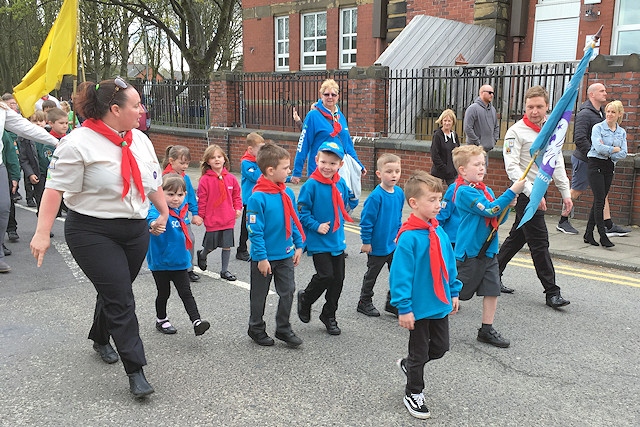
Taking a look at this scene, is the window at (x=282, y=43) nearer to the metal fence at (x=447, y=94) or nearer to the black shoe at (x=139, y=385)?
the metal fence at (x=447, y=94)

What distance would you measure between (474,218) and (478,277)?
1.45ft

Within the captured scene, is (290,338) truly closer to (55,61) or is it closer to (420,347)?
(420,347)

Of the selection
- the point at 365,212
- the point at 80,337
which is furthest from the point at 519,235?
the point at 80,337

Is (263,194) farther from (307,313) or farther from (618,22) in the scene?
(618,22)

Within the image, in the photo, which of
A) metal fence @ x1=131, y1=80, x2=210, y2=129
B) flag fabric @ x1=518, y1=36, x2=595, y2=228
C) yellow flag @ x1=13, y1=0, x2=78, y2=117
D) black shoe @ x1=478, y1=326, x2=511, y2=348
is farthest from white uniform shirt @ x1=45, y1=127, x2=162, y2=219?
metal fence @ x1=131, y1=80, x2=210, y2=129

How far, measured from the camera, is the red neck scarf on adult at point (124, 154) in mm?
3494

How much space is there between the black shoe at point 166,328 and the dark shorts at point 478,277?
89.3 inches

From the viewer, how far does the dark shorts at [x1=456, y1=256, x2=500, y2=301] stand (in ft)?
15.1

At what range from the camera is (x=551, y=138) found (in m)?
4.55

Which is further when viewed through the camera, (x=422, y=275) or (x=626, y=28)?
(x=626, y=28)

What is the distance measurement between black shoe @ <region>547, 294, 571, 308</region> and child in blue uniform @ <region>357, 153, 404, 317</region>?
1564 mm

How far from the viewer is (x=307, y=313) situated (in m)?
5.04

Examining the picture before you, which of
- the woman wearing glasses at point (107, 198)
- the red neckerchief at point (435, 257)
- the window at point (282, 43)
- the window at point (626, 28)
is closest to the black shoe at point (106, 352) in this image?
the woman wearing glasses at point (107, 198)

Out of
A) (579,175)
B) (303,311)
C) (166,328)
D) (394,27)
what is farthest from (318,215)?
(394,27)
